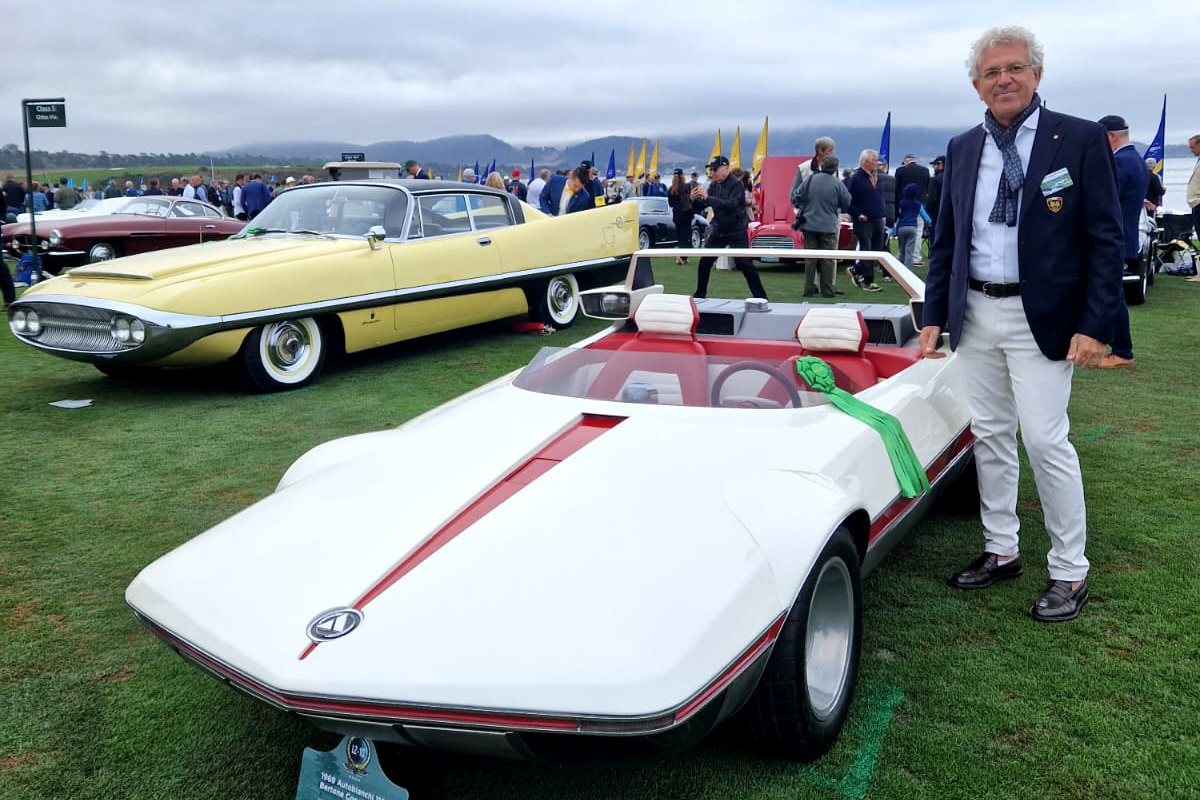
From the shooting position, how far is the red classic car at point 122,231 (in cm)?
1286

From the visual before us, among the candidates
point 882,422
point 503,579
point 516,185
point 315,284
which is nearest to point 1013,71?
point 882,422

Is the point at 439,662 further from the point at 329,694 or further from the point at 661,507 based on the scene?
the point at 661,507

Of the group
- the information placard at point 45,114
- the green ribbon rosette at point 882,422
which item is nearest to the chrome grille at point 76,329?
the green ribbon rosette at point 882,422

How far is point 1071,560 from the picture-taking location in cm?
310

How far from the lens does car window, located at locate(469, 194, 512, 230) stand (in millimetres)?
8203

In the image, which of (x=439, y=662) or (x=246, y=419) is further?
(x=246, y=419)

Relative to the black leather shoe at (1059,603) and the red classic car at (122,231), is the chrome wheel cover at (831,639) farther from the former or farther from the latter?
the red classic car at (122,231)

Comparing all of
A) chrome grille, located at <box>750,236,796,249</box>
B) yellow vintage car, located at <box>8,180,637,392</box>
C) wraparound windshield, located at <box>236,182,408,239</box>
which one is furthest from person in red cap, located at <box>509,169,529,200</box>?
wraparound windshield, located at <box>236,182,408,239</box>

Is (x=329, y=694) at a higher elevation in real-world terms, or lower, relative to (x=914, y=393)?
lower

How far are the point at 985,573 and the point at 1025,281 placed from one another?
41.9 inches

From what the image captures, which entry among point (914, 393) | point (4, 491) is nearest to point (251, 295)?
point (4, 491)

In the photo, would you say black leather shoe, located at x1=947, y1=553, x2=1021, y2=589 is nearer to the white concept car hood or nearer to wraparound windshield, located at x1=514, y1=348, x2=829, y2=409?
wraparound windshield, located at x1=514, y1=348, x2=829, y2=409

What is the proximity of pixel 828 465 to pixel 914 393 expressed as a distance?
2.88ft

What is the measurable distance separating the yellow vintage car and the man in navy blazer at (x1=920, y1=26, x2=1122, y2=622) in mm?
4603
